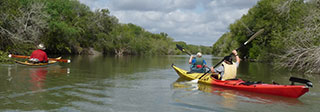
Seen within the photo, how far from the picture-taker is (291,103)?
7348mm

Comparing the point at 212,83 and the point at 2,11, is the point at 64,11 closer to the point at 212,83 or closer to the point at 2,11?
the point at 2,11

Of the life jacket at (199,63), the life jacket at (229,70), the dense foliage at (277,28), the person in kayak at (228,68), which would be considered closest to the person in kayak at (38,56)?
the life jacket at (199,63)

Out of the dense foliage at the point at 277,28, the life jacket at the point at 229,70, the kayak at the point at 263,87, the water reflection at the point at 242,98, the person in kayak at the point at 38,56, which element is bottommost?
the water reflection at the point at 242,98

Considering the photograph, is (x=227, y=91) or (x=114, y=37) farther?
(x=114, y=37)

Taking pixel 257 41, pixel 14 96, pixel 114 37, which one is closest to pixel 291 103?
pixel 14 96

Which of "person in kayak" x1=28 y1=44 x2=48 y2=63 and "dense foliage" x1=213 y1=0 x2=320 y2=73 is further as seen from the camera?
"person in kayak" x1=28 y1=44 x2=48 y2=63

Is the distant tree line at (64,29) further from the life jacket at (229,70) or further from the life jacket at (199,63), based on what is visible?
the life jacket at (229,70)

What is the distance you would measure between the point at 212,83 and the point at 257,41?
23695mm

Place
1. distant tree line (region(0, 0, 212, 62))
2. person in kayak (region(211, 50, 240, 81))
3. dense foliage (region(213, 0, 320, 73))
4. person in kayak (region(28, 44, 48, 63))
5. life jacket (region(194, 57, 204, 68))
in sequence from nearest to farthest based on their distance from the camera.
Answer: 1. person in kayak (region(211, 50, 240, 81))
2. life jacket (region(194, 57, 204, 68))
3. dense foliage (region(213, 0, 320, 73))
4. person in kayak (region(28, 44, 48, 63))
5. distant tree line (region(0, 0, 212, 62))

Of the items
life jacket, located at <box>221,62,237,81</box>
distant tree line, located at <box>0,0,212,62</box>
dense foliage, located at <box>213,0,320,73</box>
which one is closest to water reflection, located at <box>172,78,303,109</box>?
life jacket, located at <box>221,62,237,81</box>

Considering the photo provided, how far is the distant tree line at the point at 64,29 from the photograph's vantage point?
17.0m

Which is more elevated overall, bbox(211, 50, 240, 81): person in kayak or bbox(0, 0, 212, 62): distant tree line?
bbox(0, 0, 212, 62): distant tree line

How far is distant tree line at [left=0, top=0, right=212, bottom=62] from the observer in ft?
55.9

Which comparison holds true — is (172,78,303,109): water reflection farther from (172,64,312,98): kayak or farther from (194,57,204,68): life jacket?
(194,57,204,68): life jacket
